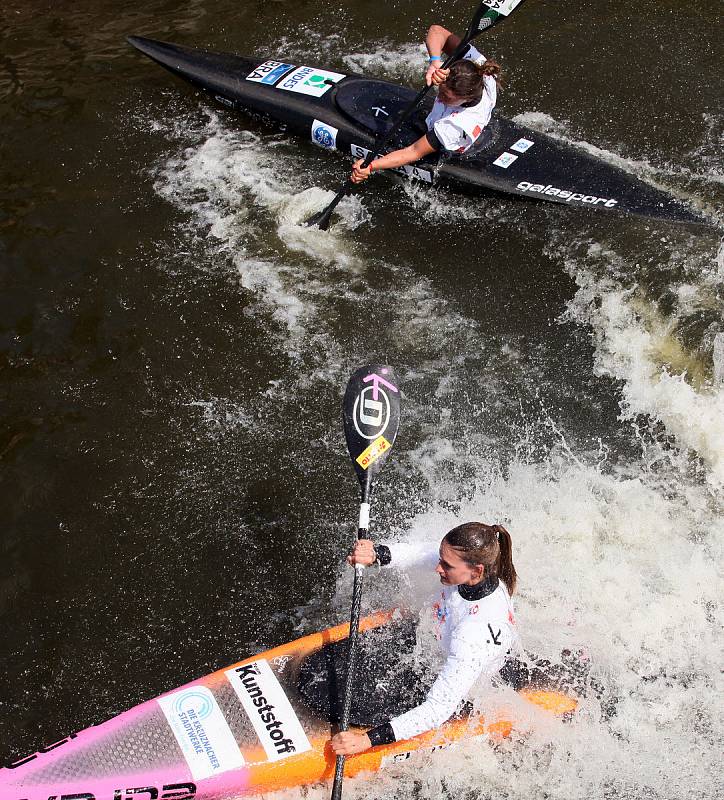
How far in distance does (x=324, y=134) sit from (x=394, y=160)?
3.09ft

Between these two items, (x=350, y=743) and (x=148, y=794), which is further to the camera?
(x=148, y=794)

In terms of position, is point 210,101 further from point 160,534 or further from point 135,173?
point 160,534

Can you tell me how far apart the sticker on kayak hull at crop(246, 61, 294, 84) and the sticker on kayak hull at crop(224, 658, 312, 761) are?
5264 millimetres

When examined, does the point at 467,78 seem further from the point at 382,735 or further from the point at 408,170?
the point at 382,735

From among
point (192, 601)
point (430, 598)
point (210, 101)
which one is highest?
point (210, 101)

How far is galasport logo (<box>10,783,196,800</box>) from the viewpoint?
3.53 meters

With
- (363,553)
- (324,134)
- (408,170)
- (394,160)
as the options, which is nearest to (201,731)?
(363,553)

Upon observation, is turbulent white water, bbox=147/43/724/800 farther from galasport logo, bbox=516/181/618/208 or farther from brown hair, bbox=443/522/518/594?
brown hair, bbox=443/522/518/594


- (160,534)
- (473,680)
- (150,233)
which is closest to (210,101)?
A: (150,233)

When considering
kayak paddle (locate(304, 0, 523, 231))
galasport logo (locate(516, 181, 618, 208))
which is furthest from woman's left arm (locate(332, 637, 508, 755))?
kayak paddle (locate(304, 0, 523, 231))

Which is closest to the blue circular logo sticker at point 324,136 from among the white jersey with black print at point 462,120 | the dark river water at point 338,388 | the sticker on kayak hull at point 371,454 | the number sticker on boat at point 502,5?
the dark river water at point 338,388

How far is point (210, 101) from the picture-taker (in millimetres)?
7801

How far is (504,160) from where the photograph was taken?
6.47 metres

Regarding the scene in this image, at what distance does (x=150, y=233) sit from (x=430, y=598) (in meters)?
4.03
